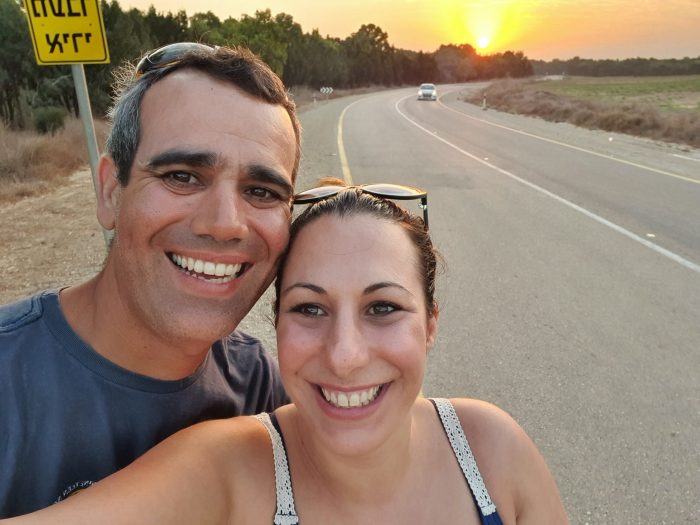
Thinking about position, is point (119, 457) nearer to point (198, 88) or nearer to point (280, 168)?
point (280, 168)

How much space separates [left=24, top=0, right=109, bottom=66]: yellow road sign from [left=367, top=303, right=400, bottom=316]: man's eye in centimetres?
397

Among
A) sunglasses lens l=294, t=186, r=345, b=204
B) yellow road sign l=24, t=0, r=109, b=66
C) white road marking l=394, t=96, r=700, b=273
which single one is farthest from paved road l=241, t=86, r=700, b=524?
yellow road sign l=24, t=0, r=109, b=66

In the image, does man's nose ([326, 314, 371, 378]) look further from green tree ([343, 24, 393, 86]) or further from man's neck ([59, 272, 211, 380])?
green tree ([343, 24, 393, 86])

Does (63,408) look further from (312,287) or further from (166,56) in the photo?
(166,56)

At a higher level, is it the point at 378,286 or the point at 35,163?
the point at 378,286

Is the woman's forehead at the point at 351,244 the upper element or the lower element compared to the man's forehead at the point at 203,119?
lower

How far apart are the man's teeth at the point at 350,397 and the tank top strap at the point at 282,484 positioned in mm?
223

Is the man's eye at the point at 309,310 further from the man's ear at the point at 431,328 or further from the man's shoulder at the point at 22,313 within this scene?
the man's shoulder at the point at 22,313

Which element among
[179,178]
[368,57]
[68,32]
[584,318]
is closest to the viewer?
[179,178]

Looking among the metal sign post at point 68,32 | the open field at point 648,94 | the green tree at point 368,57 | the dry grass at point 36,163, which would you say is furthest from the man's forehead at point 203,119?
the green tree at point 368,57

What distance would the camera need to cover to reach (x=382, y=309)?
5.43 ft

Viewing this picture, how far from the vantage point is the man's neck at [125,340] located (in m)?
1.65

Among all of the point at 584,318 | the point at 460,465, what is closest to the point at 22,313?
the point at 460,465

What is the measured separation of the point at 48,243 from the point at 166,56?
17.7ft
